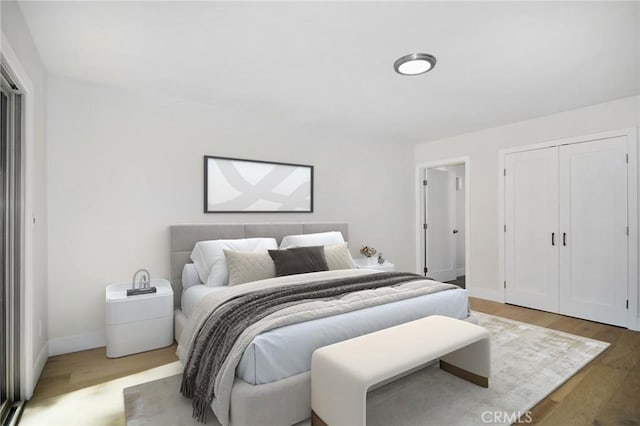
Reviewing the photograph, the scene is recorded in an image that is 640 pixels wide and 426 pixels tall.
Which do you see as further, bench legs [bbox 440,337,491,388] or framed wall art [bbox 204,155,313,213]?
framed wall art [bbox 204,155,313,213]

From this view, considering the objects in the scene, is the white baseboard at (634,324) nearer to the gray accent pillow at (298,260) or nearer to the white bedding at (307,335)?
the white bedding at (307,335)

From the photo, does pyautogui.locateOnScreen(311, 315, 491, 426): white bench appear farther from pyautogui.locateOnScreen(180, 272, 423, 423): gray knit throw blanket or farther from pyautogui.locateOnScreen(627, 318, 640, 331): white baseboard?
pyautogui.locateOnScreen(627, 318, 640, 331): white baseboard

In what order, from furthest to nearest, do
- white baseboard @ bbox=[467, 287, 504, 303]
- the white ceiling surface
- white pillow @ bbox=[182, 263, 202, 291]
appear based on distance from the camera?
white baseboard @ bbox=[467, 287, 504, 303], white pillow @ bbox=[182, 263, 202, 291], the white ceiling surface

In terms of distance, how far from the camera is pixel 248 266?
9.79 ft

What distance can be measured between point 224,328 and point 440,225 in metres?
4.80

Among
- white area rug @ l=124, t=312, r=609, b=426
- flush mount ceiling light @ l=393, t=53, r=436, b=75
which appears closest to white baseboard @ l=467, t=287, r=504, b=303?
white area rug @ l=124, t=312, r=609, b=426

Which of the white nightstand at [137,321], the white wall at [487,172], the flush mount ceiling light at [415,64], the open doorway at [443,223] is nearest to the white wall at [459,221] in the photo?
the open doorway at [443,223]

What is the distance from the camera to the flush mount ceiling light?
97.5 inches

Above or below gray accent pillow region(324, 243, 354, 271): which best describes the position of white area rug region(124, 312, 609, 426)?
below

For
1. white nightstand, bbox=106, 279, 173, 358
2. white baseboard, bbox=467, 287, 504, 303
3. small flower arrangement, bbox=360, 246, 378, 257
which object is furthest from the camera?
small flower arrangement, bbox=360, 246, 378, 257

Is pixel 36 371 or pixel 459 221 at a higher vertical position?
pixel 459 221

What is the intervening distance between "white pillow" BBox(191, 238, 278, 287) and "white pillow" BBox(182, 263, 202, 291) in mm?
51

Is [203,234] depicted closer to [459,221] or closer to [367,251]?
[367,251]
